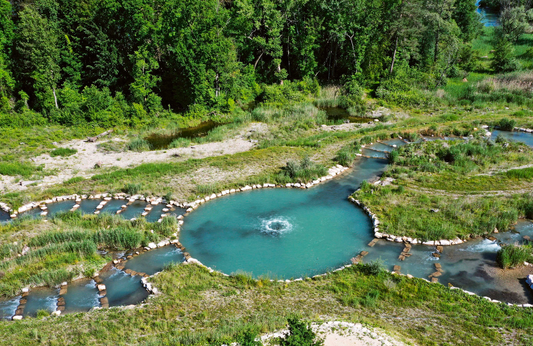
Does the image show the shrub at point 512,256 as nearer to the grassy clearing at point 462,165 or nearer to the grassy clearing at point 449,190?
the grassy clearing at point 449,190

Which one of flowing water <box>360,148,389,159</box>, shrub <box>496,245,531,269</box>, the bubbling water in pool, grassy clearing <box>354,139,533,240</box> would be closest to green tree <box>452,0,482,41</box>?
grassy clearing <box>354,139,533,240</box>

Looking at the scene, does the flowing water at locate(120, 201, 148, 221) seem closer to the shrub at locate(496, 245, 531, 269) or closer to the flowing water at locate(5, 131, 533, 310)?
the flowing water at locate(5, 131, 533, 310)

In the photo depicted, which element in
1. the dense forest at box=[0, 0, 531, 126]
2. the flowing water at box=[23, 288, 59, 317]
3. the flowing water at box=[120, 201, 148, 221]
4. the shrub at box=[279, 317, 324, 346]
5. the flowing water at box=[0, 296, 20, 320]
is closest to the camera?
the shrub at box=[279, 317, 324, 346]

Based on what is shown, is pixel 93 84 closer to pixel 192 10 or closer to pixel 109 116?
pixel 109 116

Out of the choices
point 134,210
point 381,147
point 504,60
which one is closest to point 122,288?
point 134,210

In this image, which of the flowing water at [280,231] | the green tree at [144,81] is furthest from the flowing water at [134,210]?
the green tree at [144,81]

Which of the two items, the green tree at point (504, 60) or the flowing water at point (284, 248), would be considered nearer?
the flowing water at point (284, 248)

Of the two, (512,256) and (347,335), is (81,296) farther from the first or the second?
(512,256)
